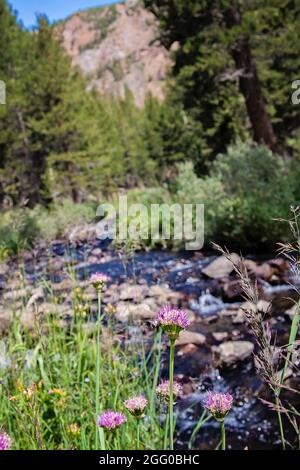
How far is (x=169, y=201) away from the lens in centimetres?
1093

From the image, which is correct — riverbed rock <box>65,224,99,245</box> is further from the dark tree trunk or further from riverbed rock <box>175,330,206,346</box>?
the dark tree trunk

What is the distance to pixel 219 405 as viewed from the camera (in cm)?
72

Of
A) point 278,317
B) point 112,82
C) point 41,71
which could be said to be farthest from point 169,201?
point 112,82

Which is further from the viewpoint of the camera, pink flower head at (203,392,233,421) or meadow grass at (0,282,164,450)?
meadow grass at (0,282,164,450)

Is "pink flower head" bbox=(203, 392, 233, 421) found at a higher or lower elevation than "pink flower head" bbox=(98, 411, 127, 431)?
higher

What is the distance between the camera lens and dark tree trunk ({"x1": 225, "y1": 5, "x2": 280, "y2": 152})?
32.7ft

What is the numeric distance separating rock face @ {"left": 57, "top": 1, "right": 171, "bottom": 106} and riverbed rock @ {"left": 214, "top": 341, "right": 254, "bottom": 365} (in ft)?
372

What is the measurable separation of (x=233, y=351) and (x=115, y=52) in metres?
146

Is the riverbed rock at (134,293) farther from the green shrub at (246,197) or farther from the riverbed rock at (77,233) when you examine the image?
the green shrub at (246,197)

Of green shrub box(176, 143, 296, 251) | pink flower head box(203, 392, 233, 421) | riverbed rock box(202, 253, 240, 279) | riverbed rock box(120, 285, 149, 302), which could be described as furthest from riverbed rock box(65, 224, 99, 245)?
green shrub box(176, 143, 296, 251)

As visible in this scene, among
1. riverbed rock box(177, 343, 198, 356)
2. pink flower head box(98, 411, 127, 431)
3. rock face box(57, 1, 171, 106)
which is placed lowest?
riverbed rock box(177, 343, 198, 356)

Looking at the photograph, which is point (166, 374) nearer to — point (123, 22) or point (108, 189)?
point (108, 189)

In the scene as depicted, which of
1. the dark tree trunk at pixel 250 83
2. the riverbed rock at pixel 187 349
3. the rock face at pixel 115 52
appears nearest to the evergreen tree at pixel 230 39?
the dark tree trunk at pixel 250 83

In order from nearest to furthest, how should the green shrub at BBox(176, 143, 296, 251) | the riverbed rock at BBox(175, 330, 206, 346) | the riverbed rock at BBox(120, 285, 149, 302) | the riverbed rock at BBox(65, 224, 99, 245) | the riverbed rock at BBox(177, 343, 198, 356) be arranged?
the riverbed rock at BBox(120, 285, 149, 302), the riverbed rock at BBox(65, 224, 99, 245), the riverbed rock at BBox(177, 343, 198, 356), the riverbed rock at BBox(175, 330, 206, 346), the green shrub at BBox(176, 143, 296, 251)
